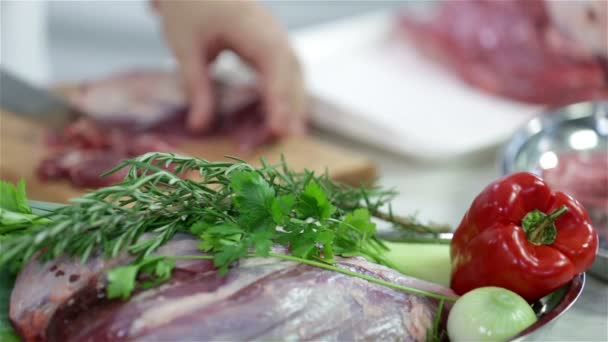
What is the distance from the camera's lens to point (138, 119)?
2.52 m

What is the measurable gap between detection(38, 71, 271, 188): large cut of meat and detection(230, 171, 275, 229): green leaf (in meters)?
1.24

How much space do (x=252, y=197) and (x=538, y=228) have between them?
0.41 metres

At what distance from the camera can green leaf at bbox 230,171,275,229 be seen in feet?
3.31

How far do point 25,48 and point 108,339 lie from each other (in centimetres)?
203

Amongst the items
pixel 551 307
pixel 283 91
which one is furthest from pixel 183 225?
pixel 283 91

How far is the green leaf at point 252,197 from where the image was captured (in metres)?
1.01

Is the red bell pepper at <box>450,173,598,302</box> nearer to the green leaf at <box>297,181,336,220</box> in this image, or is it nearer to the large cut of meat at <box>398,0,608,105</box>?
the green leaf at <box>297,181,336,220</box>

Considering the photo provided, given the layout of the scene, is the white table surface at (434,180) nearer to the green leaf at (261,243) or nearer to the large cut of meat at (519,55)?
the large cut of meat at (519,55)

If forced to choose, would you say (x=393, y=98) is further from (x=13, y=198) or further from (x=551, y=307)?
(x=13, y=198)

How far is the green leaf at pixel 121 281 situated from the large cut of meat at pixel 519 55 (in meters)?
1.82

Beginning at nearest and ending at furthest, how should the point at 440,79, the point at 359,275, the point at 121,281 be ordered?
the point at 121,281, the point at 359,275, the point at 440,79

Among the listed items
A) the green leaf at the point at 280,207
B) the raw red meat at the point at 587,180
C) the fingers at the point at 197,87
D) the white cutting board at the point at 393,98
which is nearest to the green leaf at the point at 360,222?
the green leaf at the point at 280,207

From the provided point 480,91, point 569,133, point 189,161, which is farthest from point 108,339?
point 480,91

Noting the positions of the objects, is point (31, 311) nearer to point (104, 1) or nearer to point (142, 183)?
point (142, 183)
